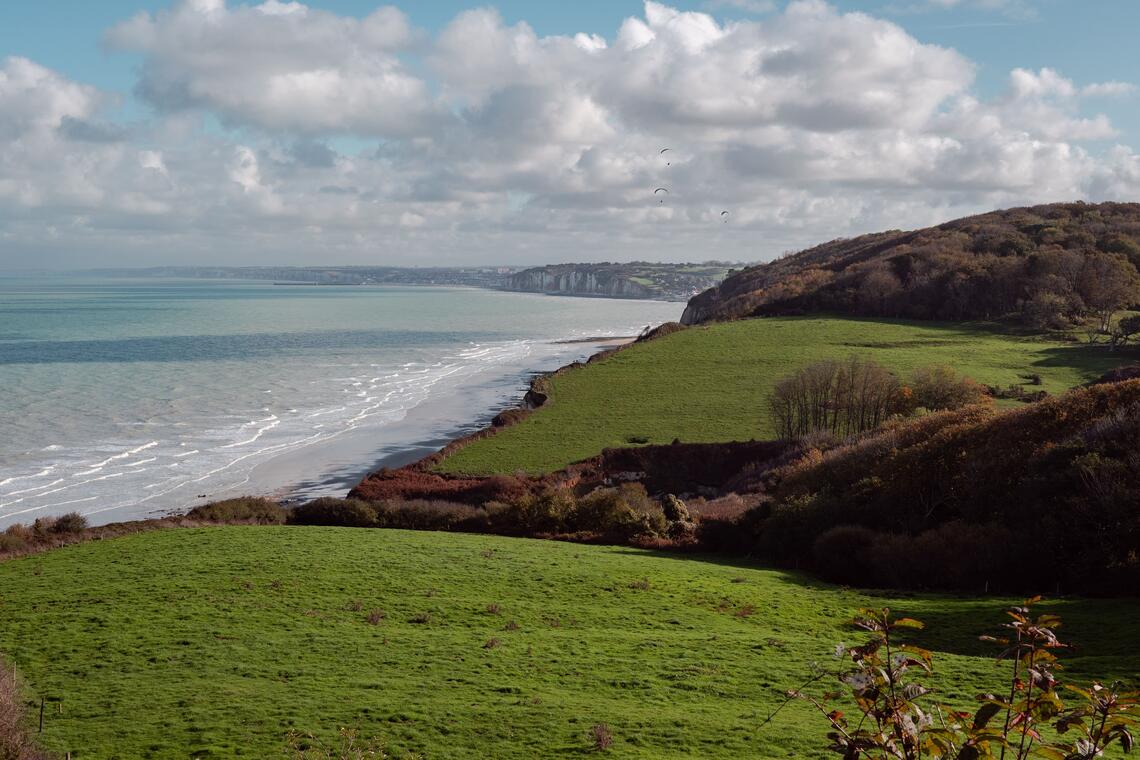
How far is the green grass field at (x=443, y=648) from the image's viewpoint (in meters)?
10.4

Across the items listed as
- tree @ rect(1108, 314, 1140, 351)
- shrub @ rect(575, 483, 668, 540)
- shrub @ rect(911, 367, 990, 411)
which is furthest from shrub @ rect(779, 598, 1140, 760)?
tree @ rect(1108, 314, 1140, 351)

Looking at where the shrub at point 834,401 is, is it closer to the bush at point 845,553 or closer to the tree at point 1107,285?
the bush at point 845,553

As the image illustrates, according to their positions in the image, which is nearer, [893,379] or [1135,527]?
[1135,527]

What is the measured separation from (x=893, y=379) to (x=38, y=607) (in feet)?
157

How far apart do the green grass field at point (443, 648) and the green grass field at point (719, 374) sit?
24.6m

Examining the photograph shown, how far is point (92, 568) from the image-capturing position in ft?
69.0

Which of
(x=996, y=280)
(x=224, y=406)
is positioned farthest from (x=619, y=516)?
(x=996, y=280)

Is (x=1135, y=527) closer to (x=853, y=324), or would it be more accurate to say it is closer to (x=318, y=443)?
(x=318, y=443)

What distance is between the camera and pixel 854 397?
51.6 m

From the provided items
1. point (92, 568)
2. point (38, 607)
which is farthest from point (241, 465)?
point (38, 607)

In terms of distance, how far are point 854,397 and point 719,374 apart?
17.9m

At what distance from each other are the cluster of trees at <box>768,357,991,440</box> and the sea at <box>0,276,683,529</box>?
21791mm

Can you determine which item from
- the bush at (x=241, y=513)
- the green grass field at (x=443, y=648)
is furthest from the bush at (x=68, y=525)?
the green grass field at (x=443, y=648)

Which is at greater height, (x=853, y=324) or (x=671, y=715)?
(x=853, y=324)
